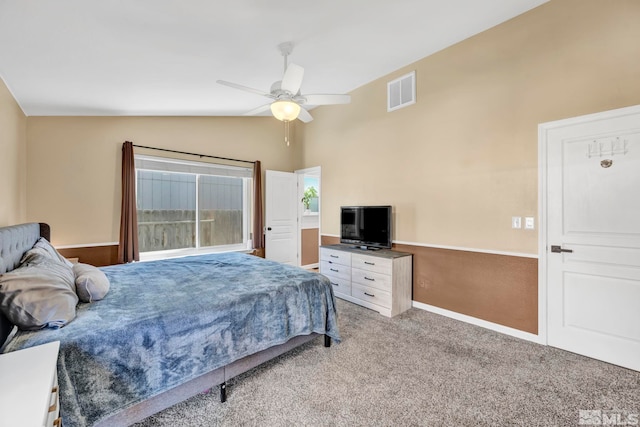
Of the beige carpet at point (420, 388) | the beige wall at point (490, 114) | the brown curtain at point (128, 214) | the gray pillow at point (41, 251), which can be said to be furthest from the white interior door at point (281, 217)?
the gray pillow at point (41, 251)

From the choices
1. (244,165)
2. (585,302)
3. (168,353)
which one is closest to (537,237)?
(585,302)

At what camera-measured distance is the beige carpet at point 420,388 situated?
69.6 inches

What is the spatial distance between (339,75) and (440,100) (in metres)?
1.41

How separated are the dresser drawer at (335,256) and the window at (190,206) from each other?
164 cm

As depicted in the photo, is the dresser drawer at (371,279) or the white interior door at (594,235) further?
the dresser drawer at (371,279)

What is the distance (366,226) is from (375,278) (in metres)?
0.83

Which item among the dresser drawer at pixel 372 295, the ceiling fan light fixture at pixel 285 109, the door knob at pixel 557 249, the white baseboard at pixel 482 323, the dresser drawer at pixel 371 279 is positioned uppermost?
the ceiling fan light fixture at pixel 285 109

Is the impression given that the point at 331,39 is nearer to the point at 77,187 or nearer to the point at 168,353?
the point at 168,353

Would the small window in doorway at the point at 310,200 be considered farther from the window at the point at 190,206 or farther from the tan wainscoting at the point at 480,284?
the tan wainscoting at the point at 480,284

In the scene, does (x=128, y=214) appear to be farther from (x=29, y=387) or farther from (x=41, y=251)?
(x=29, y=387)

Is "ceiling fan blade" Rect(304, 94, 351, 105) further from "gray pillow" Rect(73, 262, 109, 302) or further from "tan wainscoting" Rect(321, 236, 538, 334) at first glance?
"gray pillow" Rect(73, 262, 109, 302)

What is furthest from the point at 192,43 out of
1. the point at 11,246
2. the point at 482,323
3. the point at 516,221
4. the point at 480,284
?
the point at 482,323

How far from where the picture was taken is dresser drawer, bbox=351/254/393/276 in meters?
3.43

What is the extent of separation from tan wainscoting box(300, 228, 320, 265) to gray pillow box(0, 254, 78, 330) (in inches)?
167
